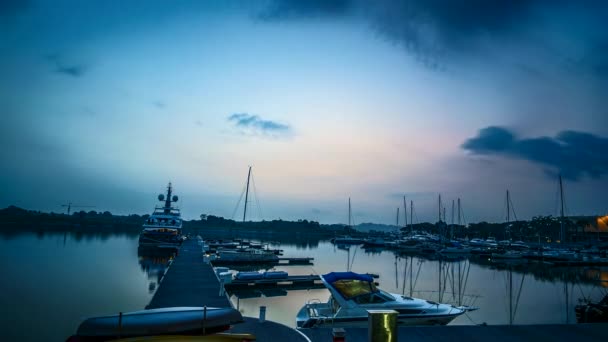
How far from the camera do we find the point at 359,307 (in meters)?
13.4

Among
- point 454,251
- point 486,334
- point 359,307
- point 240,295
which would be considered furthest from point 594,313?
point 454,251

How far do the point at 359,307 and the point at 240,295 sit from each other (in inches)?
560

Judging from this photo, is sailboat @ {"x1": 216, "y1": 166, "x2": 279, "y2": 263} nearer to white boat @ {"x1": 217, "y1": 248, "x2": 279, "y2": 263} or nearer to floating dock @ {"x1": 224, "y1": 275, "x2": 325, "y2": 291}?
white boat @ {"x1": 217, "y1": 248, "x2": 279, "y2": 263}

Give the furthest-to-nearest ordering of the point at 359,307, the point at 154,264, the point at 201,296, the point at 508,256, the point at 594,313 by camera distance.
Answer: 1. the point at 508,256
2. the point at 154,264
3. the point at 201,296
4. the point at 594,313
5. the point at 359,307

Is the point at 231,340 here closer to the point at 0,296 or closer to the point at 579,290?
the point at 0,296

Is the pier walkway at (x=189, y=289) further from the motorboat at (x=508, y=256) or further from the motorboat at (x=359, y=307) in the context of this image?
the motorboat at (x=508, y=256)

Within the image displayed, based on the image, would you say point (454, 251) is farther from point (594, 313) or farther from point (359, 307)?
point (359, 307)

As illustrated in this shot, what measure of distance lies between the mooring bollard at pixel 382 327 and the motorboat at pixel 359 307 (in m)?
9.91

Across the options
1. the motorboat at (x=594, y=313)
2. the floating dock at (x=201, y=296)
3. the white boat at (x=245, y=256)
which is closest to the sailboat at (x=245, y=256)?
the white boat at (x=245, y=256)

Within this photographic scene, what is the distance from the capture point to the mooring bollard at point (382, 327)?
3570mm

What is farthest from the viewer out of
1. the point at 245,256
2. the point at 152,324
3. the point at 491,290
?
the point at 245,256

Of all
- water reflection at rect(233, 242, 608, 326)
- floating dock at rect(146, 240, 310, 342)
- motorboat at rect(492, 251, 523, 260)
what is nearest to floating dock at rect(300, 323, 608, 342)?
floating dock at rect(146, 240, 310, 342)

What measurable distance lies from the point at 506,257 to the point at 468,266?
11.4 meters

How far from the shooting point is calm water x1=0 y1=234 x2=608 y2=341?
19969mm
